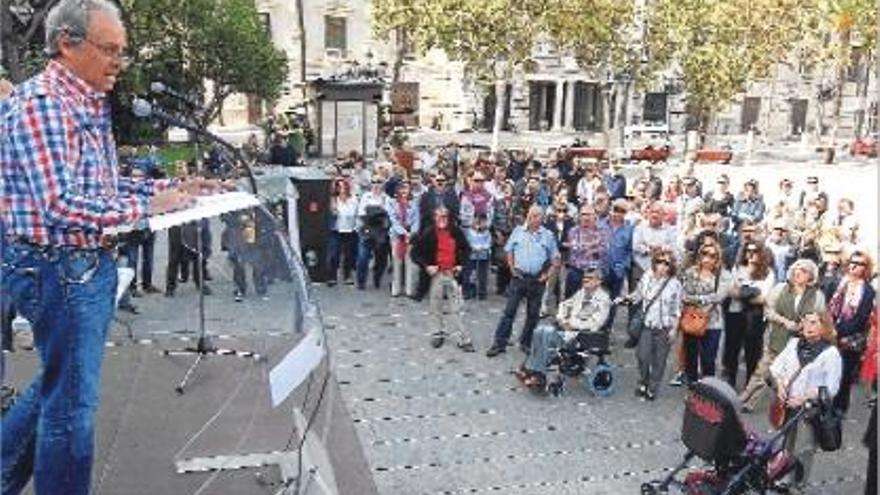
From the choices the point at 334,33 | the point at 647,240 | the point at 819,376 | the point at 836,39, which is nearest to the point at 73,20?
the point at 819,376

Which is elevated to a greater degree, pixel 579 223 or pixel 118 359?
pixel 579 223

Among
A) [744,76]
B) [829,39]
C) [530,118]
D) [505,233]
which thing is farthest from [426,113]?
[505,233]

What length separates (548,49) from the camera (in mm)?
50375

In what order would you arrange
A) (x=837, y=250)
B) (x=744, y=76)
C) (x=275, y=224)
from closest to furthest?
(x=275, y=224) → (x=837, y=250) → (x=744, y=76)

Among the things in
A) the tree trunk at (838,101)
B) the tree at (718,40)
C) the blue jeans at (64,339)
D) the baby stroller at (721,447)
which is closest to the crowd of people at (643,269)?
the baby stroller at (721,447)

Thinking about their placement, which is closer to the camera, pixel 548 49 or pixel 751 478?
pixel 751 478

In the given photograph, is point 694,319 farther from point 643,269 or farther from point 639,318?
point 643,269

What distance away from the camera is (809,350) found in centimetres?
729

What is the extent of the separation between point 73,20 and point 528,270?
770 centimetres

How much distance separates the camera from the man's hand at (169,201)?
3.18 metres

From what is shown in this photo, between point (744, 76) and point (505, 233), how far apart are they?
27.1m

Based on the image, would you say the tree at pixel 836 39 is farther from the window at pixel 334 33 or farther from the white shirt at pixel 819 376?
the white shirt at pixel 819 376

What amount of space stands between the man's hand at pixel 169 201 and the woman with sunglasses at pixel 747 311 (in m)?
7.34

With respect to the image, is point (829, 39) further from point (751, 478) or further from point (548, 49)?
point (751, 478)
